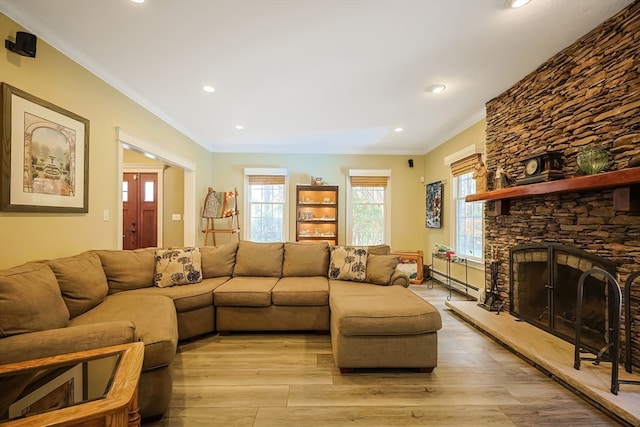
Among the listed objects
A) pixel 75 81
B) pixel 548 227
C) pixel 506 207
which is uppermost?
pixel 75 81

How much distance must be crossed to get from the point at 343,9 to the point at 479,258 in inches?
141

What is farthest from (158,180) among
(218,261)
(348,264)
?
(348,264)

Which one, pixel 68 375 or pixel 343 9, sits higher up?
pixel 343 9

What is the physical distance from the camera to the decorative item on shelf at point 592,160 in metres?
2.05

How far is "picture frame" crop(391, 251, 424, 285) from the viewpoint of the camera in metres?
5.24

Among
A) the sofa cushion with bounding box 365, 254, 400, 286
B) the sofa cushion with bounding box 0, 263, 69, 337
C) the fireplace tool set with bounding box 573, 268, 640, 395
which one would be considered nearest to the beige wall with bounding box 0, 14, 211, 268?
the sofa cushion with bounding box 0, 263, 69, 337

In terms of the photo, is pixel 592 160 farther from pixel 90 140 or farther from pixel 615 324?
pixel 90 140

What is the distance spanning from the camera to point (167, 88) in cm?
309

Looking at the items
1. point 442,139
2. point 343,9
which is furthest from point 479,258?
point 343,9

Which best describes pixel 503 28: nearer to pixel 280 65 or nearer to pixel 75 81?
pixel 280 65

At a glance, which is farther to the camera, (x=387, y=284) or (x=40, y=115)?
(x=387, y=284)

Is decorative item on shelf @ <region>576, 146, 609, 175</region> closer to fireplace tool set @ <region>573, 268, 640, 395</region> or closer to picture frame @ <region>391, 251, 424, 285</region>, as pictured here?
fireplace tool set @ <region>573, 268, 640, 395</region>

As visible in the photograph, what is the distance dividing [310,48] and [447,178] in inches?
138

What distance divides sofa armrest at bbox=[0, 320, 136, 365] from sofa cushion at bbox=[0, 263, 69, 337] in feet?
0.28
